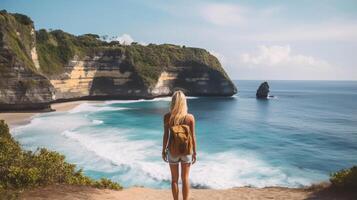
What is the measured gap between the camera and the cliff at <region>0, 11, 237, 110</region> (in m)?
46.4

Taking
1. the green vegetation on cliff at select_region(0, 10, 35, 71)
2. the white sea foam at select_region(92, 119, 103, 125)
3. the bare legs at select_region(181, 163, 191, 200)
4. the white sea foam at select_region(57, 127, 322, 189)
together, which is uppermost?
the green vegetation on cliff at select_region(0, 10, 35, 71)

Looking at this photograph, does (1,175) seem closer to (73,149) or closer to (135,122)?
(73,149)

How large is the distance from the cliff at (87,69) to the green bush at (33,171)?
37.6 meters

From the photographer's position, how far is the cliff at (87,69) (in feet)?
152

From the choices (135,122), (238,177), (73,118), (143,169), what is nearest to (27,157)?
(143,169)

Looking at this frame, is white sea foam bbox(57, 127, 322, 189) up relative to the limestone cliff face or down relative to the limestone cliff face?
down

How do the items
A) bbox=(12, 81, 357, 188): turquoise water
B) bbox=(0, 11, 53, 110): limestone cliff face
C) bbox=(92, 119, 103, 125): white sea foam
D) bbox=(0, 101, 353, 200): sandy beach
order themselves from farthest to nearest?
bbox=(0, 11, 53, 110): limestone cliff face
bbox=(92, 119, 103, 125): white sea foam
bbox=(12, 81, 357, 188): turquoise water
bbox=(0, 101, 353, 200): sandy beach

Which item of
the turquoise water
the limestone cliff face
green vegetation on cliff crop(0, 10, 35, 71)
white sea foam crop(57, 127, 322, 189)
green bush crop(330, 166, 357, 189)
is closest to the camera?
green bush crop(330, 166, 357, 189)

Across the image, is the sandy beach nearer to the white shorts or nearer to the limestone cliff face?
the white shorts

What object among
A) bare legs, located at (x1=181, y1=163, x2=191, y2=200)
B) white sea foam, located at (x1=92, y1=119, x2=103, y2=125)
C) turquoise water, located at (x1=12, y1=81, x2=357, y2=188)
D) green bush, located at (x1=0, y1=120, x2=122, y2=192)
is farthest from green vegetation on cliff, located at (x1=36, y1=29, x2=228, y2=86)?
bare legs, located at (x1=181, y1=163, x2=191, y2=200)

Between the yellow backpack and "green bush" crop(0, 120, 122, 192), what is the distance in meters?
4.82

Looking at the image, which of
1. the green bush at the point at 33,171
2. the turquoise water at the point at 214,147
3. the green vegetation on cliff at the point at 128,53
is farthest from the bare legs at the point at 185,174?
the green vegetation on cliff at the point at 128,53

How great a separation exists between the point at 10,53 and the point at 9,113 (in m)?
7.59

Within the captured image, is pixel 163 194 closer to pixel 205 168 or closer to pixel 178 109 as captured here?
pixel 178 109
